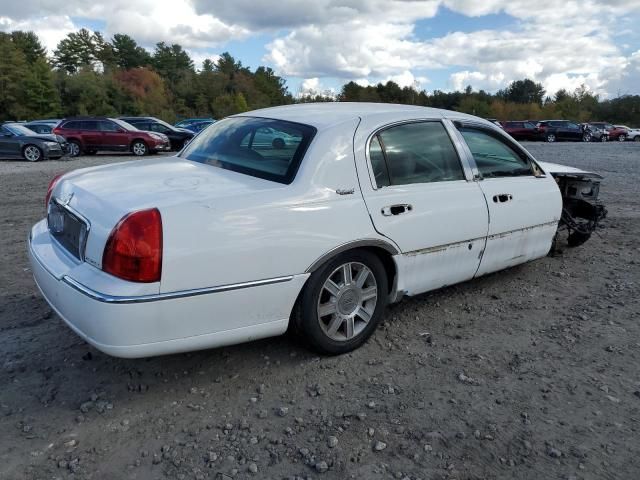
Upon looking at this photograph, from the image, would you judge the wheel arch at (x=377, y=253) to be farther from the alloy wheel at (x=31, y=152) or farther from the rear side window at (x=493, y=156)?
the alloy wheel at (x=31, y=152)

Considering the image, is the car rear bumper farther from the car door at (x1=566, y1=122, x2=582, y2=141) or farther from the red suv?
the car door at (x1=566, y1=122, x2=582, y2=141)

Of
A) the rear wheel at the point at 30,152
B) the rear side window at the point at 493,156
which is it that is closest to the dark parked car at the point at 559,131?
the rear wheel at the point at 30,152

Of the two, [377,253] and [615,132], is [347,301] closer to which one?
[377,253]

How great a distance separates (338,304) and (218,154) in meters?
1.42

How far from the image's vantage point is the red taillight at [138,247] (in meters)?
2.62

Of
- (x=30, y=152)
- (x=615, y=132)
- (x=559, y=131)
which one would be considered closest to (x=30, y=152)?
(x=30, y=152)

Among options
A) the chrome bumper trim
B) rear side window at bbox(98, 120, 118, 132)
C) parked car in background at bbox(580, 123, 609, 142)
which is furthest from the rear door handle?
parked car in background at bbox(580, 123, 609, 142)

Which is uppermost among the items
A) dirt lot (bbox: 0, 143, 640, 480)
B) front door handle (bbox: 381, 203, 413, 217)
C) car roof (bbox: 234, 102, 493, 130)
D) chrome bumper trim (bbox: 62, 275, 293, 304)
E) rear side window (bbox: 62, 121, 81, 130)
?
car roof (bbox: 234, 102, 493, 130)

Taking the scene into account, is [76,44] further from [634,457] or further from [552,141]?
[634,457]

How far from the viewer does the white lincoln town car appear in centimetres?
268

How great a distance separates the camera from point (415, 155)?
3.80 metres

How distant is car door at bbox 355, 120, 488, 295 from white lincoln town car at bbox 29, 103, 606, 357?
0.01 m

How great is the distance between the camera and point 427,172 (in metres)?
3.84

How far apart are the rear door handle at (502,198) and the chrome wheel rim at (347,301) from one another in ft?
4.52
